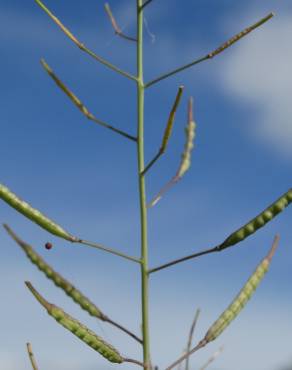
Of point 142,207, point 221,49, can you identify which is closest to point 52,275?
point 142,207

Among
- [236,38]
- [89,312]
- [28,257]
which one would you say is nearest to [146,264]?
[89,312]

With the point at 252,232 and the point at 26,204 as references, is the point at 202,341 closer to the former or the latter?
the point at 252,232

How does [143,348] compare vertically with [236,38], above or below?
below

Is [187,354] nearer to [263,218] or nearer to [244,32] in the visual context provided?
[263,218]

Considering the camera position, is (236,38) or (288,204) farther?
Answer: (236,38)

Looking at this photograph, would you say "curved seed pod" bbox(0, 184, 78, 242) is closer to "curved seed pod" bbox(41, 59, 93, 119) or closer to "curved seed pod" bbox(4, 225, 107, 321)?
"curved seed pod" bbox(4, 225, 107, 321)

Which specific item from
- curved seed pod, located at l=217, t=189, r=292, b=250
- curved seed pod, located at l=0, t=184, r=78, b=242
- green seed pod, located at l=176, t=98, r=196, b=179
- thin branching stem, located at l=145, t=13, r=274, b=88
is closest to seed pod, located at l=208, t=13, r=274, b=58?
thin branching stem, located at l=145, t=13, r=274, b=88

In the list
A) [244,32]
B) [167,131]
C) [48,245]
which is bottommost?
[48,245]
